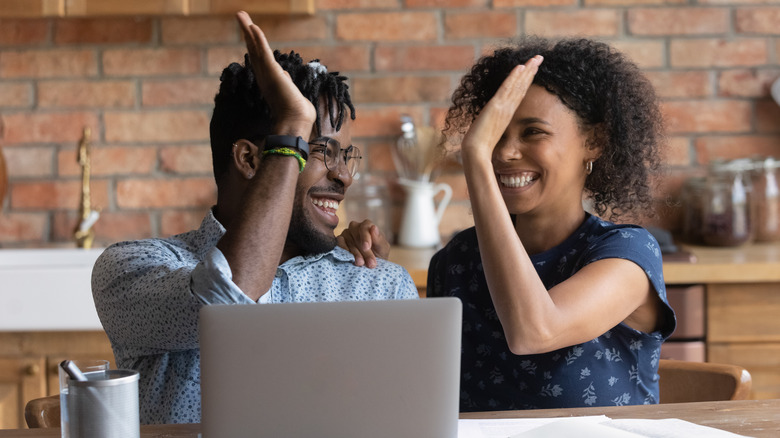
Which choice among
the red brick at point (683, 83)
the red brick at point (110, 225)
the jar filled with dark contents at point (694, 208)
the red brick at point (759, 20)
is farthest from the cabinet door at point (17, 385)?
the red brick at point (759, 20)

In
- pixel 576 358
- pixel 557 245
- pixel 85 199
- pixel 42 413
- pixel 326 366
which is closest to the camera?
pixel 326 366

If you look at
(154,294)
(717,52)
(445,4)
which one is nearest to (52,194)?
(445,4)

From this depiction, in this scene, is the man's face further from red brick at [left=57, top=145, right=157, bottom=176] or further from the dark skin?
red brick at [left=57, top=145, right=157, bottom=176]

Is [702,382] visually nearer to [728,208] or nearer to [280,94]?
[280,94]

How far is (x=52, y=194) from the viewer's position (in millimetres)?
2488

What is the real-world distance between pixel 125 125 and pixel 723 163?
1743mm

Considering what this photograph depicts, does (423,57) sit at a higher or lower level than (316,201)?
higher

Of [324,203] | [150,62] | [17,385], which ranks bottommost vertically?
[17,385]

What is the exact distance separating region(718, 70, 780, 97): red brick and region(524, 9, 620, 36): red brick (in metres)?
0.35

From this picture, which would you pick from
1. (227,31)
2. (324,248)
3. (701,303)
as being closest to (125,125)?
(227,31)

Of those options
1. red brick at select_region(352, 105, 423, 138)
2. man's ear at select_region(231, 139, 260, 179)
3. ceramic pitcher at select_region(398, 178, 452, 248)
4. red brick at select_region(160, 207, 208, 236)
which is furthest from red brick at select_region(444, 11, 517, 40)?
man's ear at select_region(231, 139, 260, 179)

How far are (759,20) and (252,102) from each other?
1.77 metres

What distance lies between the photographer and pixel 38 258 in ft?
7.59

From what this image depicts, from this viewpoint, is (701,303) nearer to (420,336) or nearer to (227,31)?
(420,336)
